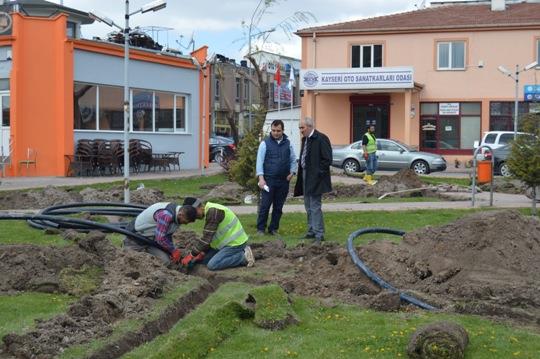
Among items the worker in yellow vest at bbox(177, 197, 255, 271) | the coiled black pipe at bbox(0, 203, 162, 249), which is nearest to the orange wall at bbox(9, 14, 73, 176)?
the coiled black pipe at bbox(0, 203, 162, 249)

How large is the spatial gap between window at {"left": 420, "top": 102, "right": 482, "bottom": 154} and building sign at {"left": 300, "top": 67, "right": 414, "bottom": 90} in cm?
346

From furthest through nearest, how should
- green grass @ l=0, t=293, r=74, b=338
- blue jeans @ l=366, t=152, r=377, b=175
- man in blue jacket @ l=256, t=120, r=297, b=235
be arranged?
blue jeans @ l=366, t=152, r=377, b=175 → man in blue jacket @ l=256, t=120, r=297, b=235 → green grass @ l=0, t=293, r=74, b=338

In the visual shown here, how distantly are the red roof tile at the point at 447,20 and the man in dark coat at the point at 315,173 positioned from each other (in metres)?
33.9

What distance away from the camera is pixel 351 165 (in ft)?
109

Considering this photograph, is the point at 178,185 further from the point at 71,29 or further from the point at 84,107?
the point at 71,29

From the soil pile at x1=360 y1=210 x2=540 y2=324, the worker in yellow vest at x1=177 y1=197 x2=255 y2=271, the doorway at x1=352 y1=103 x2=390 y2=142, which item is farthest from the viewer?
the doorway at x1=352 y1=103 x2=390 y2=142

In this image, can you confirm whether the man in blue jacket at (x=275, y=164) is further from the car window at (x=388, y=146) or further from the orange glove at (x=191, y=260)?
the car window at (x=388, y=146)

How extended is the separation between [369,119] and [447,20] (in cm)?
717

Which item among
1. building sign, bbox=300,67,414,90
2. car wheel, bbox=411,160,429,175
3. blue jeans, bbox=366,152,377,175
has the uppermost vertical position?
building sign, bbox=300,67,414,90

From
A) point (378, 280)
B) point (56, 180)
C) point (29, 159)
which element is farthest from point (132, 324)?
point (29, 159)

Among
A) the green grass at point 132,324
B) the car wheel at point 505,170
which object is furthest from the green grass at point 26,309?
the car wheel at point 505,170

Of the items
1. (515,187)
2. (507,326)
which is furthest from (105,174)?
(507,326)

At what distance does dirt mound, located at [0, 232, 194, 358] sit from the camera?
6.17m

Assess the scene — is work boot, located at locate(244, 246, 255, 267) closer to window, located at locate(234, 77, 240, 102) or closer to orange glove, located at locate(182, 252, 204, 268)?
orange glove, located at locate(182, 252, 204, 268)
